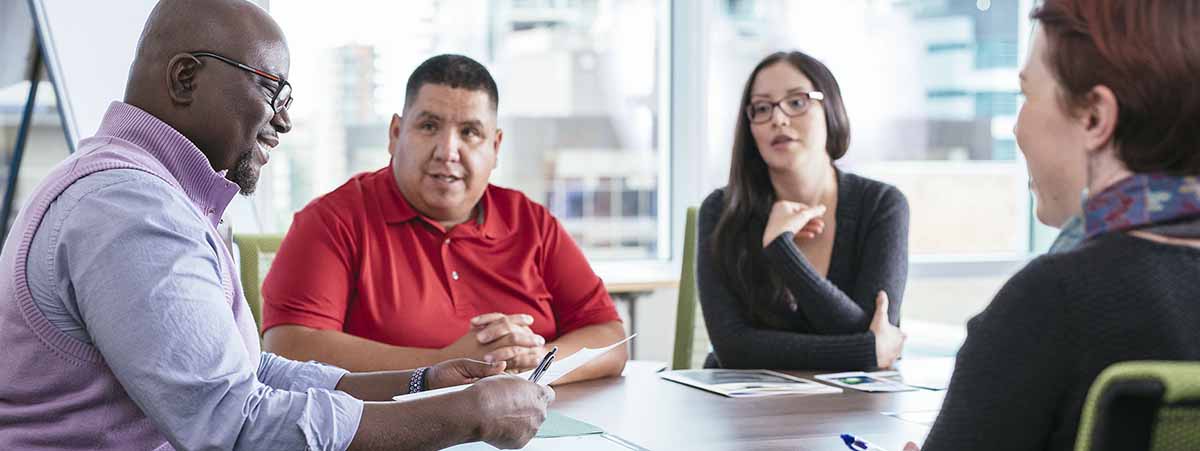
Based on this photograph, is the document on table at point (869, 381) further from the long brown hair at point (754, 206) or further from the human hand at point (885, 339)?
the long brown hair at point (754, 206)

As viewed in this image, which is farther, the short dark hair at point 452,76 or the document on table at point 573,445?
the short dark hair at point 452,76

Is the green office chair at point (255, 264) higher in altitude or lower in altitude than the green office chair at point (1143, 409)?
lower

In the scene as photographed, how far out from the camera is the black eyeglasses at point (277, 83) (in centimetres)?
141

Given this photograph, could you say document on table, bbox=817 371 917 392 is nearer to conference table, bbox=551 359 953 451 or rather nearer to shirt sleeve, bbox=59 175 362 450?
conference table, bbox=551 359 953 451

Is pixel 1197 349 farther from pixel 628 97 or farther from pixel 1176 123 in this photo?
pixel 628 97

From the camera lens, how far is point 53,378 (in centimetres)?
130

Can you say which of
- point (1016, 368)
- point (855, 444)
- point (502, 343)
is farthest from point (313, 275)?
point (1016, 368)

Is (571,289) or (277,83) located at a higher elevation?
(277,83)

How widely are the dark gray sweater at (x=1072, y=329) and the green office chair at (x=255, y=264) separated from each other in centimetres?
197

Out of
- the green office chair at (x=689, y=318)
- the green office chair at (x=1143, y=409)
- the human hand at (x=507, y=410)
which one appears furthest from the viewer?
the green office chair at (x=689, y=318)

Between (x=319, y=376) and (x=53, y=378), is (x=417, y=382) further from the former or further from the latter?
(x=53, y=378)

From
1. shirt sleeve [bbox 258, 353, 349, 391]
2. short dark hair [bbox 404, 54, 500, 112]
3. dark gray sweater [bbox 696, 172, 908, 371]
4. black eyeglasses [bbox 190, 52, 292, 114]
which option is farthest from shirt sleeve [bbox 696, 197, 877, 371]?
black eyeglasses [bbox 190, 52, 292, 114]

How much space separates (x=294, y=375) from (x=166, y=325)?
557 mm

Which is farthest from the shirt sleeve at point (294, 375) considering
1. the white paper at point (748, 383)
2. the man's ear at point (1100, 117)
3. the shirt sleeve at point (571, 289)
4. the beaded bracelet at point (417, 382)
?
the man's ear at point (1100, 117)
